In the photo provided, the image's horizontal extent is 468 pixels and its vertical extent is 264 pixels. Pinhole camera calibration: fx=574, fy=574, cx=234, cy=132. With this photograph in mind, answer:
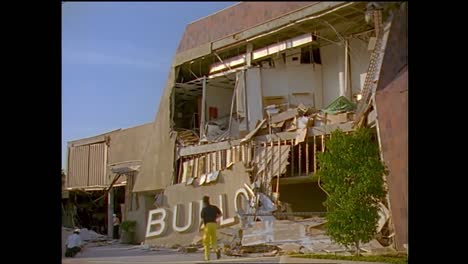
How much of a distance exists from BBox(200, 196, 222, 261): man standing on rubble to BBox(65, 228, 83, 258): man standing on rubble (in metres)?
1.10

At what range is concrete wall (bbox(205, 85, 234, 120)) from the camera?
18.6 feet

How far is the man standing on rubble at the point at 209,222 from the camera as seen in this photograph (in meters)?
4.80

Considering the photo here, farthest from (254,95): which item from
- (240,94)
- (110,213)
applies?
(110,213)

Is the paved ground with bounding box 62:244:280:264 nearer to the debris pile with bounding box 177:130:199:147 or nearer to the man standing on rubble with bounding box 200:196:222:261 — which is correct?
the man standing on rubble with bounding box 200:196:222:261

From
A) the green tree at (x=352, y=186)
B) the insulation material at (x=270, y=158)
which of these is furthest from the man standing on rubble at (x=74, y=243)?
the green tree at (x=352, y=186)

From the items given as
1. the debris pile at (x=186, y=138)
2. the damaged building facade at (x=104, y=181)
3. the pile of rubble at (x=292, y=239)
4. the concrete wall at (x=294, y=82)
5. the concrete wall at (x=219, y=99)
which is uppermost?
the concrete wall at (x=294, y=82)

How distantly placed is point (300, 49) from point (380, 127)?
125 centimetres

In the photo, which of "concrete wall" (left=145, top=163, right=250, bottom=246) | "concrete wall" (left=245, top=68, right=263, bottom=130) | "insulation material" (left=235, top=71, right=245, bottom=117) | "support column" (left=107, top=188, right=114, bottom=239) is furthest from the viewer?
"concrete wall" (left=245, top=68, right=263, bottom=130)

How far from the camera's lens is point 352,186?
606 centimetres

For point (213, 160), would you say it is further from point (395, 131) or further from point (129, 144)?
point (395, 131)

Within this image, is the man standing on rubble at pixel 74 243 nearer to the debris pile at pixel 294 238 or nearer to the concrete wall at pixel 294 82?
the debris pile at pixel 294 238

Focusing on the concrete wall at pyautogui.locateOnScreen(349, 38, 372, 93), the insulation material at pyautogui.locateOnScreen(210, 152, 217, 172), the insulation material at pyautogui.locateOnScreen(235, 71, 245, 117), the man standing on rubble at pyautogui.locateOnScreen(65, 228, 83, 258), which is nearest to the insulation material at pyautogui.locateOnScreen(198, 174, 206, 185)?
the insulation material at pyautogui.locateOnScreen(210, 152, 217, 172)

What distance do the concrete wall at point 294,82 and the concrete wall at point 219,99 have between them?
18.0 inches
